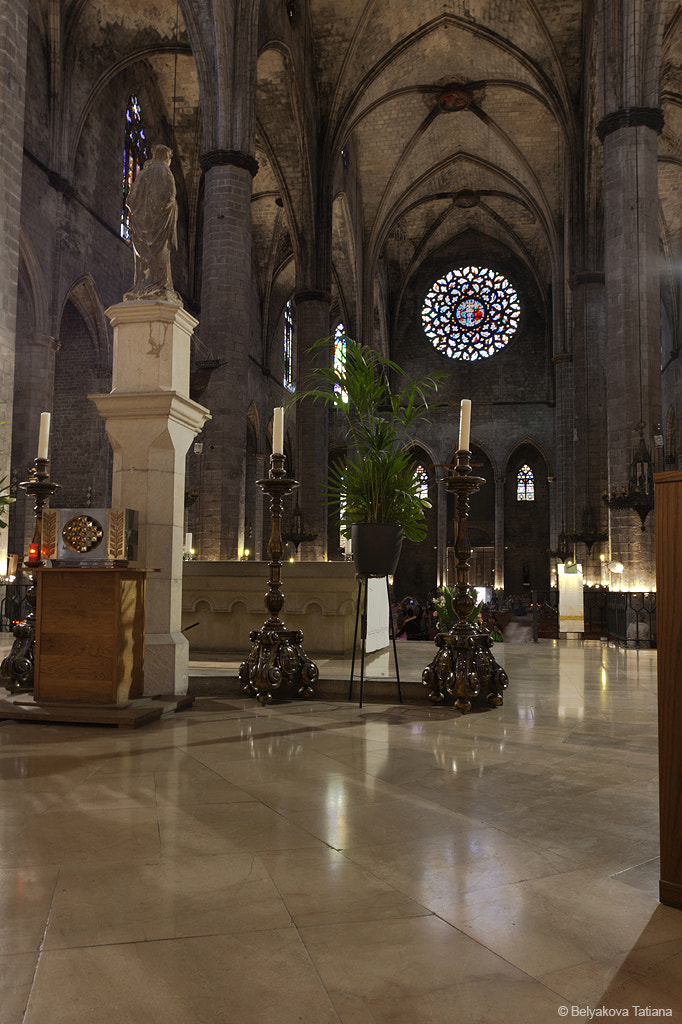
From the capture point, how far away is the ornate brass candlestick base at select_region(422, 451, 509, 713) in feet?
15.0

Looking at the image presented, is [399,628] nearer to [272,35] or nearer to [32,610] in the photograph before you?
[32,610]

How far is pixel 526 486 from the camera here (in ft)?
102

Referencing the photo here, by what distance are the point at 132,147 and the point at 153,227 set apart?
15795 mm

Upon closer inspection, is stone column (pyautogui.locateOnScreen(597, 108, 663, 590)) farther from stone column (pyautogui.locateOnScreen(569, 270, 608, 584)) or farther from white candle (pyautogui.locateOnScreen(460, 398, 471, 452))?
white candle (pyautogui.locateOnScreen(460, 398, 471, 452))

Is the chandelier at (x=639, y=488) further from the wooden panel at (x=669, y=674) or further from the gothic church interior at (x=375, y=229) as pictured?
the wooden panel at (x=669, y=674)

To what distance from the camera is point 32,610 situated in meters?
4.84

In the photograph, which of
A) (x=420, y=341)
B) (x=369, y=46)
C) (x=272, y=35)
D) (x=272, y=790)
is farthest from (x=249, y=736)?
(x=420, y=341)

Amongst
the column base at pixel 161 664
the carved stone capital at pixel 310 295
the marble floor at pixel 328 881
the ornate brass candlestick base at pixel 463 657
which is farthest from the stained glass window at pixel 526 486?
the marble floor at pixel 328 881

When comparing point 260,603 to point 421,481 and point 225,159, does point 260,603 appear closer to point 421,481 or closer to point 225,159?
point 421,481

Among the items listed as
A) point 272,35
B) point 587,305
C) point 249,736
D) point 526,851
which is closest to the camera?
point 526,851

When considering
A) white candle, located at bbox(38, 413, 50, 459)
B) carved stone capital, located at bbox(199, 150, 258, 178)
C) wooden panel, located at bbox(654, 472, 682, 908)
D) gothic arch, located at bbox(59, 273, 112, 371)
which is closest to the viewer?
wooden panel, located at bbox(654, 472, 682, 908)

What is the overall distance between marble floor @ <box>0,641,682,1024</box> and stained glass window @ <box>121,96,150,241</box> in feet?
55.9

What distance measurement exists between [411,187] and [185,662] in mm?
25397

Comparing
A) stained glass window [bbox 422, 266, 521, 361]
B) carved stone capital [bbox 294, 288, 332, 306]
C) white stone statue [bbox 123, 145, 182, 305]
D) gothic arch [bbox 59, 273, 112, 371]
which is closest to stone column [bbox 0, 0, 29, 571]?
white stone statue [bbox 123, 145, 182, 305]
